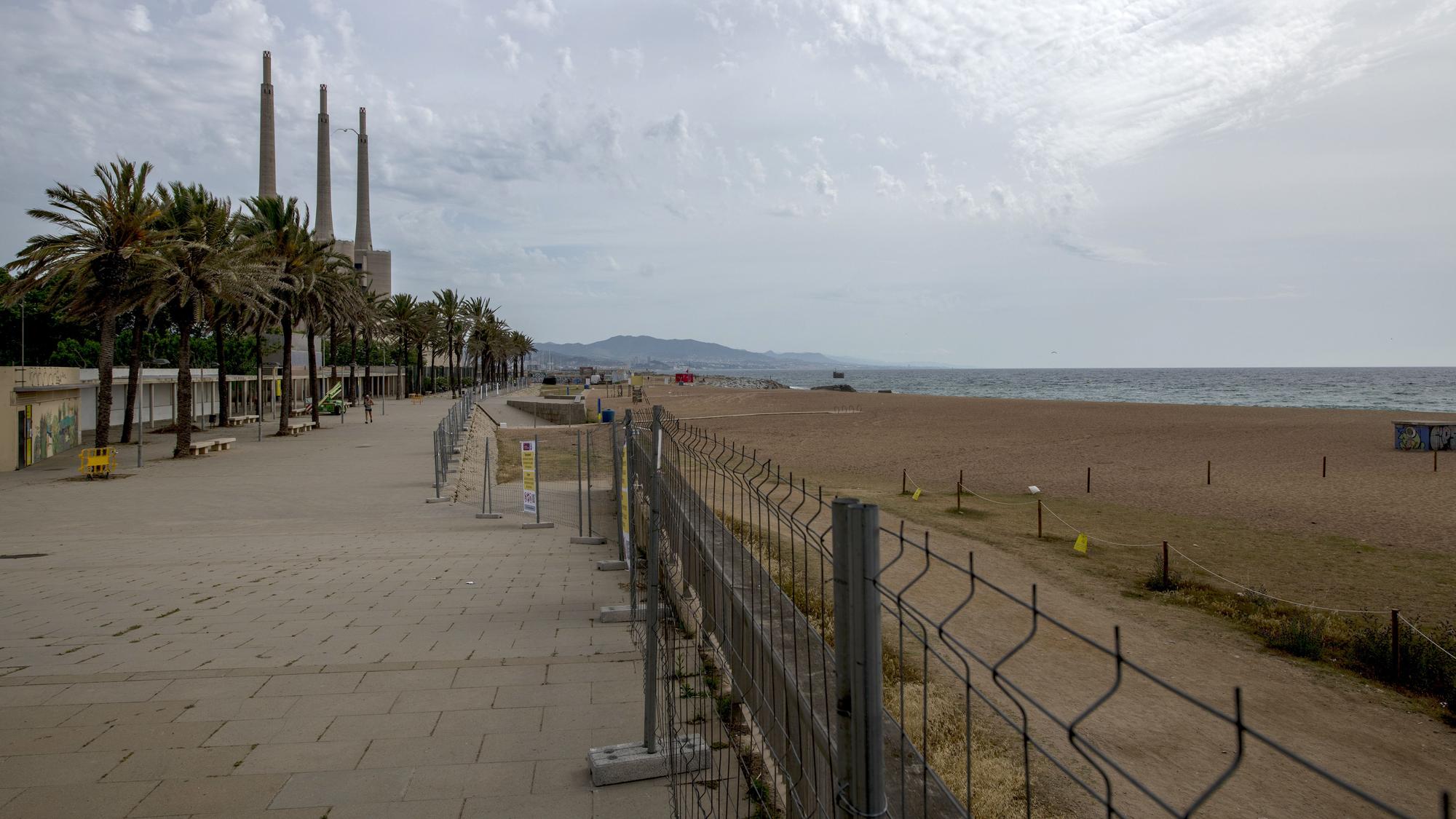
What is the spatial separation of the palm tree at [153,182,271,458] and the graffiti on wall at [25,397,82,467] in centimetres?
325

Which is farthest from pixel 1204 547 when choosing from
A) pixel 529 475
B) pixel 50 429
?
pixel 50 429

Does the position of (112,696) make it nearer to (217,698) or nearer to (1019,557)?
(217,698)

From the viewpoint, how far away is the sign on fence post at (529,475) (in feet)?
47.0

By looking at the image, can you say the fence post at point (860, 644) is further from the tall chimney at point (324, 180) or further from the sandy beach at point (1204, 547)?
the tall chimney at point (324, 180)

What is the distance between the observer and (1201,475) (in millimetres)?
23547

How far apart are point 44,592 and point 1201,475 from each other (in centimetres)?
2457

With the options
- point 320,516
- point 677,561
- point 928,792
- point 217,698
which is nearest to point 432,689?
point 217,698

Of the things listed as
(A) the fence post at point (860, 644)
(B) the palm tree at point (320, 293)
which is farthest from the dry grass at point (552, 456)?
(A) the fence post at point (860, 644)

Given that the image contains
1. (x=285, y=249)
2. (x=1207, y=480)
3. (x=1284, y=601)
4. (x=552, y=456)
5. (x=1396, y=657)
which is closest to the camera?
(x=1396, y=657)

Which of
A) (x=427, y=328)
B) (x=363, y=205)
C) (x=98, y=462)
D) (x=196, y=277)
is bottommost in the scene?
(x=98, y=462)

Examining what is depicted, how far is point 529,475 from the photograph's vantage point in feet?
47.9

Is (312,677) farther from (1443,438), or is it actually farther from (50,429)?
(1443,438)

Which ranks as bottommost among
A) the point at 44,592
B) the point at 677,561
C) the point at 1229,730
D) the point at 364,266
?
the point at 1229,730

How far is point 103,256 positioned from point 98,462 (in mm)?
5940
